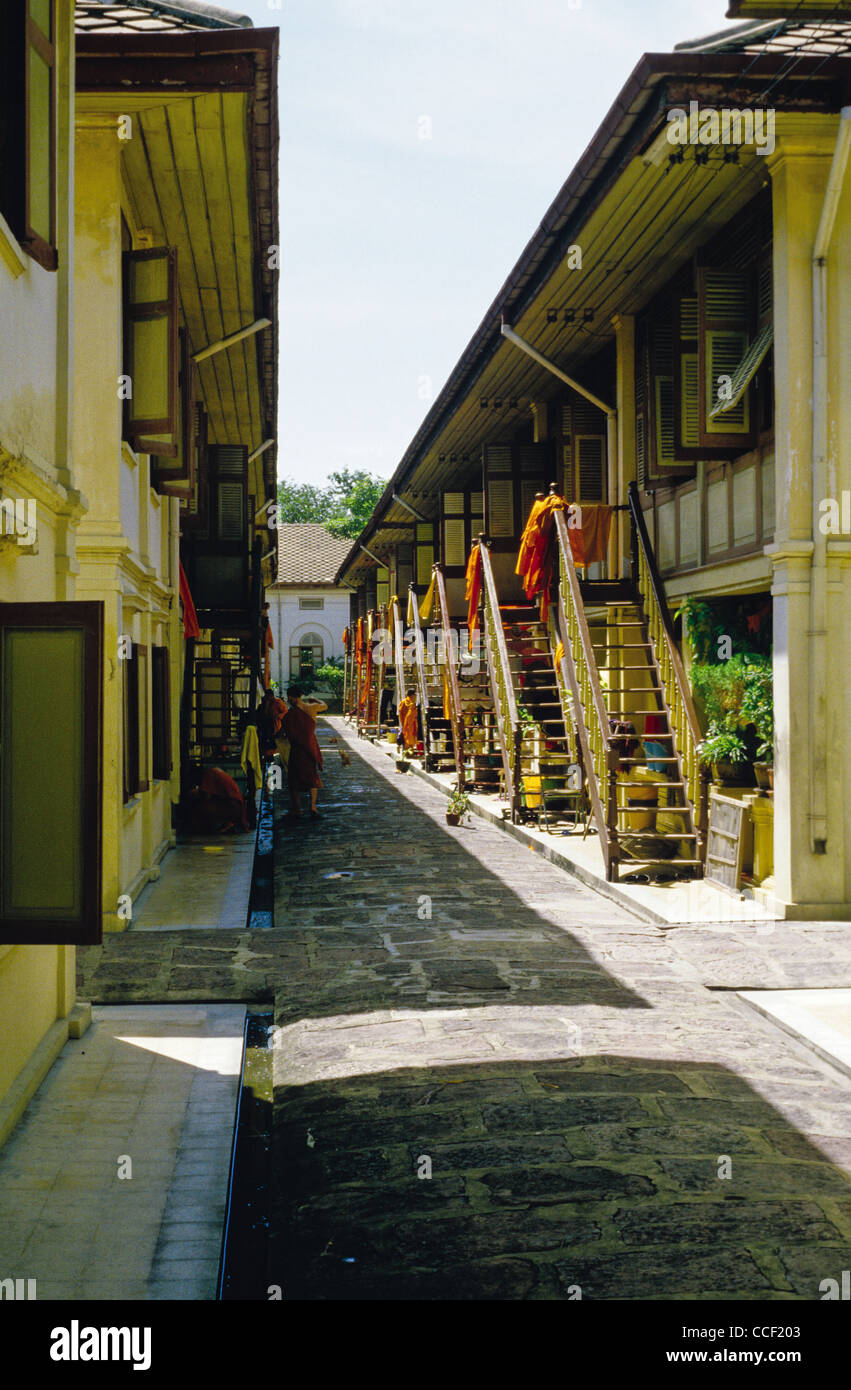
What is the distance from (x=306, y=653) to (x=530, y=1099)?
1993 inches

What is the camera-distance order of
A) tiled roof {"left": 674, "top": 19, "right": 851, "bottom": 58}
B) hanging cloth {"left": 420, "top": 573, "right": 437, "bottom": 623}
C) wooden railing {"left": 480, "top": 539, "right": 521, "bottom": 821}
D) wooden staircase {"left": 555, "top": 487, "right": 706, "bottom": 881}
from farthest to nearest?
1. hanging cloth {"left": 420, "top": 573, "right": 437, "bottom": 623}
2. wooden railing {"left": 480, "top": 539, "right": 521, "bottom": 821}
3. wooden staircase {"left": 555, "top": 487, "right": 706, "bottom": 881}
4. tiled roof {"left": 674, "top": 19, "right": 851, "bottom": 58}

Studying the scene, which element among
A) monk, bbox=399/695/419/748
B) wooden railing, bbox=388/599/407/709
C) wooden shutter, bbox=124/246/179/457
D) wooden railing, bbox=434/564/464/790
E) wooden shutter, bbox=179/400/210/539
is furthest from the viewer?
wooden railing, bbox=388/599/407/709

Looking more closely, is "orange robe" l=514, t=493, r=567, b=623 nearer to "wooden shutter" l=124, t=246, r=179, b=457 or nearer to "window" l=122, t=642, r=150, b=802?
"window" l=122, t=642, r=150, b=802

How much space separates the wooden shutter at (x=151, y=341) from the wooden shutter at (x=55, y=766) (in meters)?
5.53

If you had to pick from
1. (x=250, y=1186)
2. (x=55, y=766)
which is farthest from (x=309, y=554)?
(x=250, y=1186)

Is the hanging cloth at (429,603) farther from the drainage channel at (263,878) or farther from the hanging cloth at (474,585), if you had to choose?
the drainage channel at (263,878)

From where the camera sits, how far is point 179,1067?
6039mm

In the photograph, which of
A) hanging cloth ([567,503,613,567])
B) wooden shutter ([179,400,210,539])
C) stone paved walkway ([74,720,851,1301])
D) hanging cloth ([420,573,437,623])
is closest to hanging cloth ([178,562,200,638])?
wooden shutter ([179,400,210,539])

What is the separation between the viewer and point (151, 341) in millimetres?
9664

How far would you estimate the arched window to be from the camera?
55.4m

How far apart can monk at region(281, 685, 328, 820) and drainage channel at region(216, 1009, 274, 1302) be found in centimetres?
930
